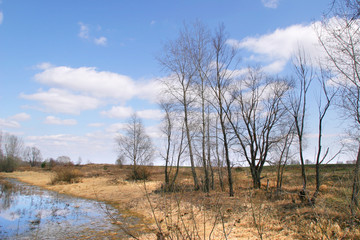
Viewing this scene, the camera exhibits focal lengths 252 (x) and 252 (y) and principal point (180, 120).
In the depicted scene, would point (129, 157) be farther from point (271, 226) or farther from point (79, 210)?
point (271, 226)

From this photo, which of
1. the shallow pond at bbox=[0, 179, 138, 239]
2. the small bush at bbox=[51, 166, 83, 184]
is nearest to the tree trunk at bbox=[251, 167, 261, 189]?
the shallow pond at bbox=[0, 179, 138, 239]

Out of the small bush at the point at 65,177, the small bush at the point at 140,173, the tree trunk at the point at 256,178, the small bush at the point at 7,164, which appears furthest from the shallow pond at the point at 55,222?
the small bush at the point at 7,164

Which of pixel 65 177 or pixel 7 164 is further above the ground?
pixel 7 164

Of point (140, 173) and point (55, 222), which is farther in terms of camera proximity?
point (140, 173)

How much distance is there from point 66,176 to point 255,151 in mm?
20155

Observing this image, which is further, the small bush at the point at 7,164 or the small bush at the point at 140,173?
the small bush at the point at 7,164

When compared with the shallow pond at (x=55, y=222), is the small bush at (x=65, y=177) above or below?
above

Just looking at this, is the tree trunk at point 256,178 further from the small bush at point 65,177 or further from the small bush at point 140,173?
the small bush at point 65,177

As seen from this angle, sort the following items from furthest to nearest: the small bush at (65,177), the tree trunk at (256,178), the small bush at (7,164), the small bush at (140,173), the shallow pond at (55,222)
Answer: the small bush at (7,164) < the small bush at (140,173) < the small bush at (65,177) < the tree trunk at (256,178) < the shallow pond at (55,222)

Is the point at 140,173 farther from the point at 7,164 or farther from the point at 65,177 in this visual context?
the point at 7,164

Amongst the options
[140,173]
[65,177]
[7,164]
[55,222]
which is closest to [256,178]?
[55,222]

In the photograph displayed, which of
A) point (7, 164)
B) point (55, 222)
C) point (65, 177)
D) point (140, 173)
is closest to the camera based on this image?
point (55, 222)

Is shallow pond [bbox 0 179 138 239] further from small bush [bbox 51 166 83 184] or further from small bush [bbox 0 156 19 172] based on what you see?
small bush [bbox 0 156 19 172]

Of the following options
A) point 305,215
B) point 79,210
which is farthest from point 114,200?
point 305,215
